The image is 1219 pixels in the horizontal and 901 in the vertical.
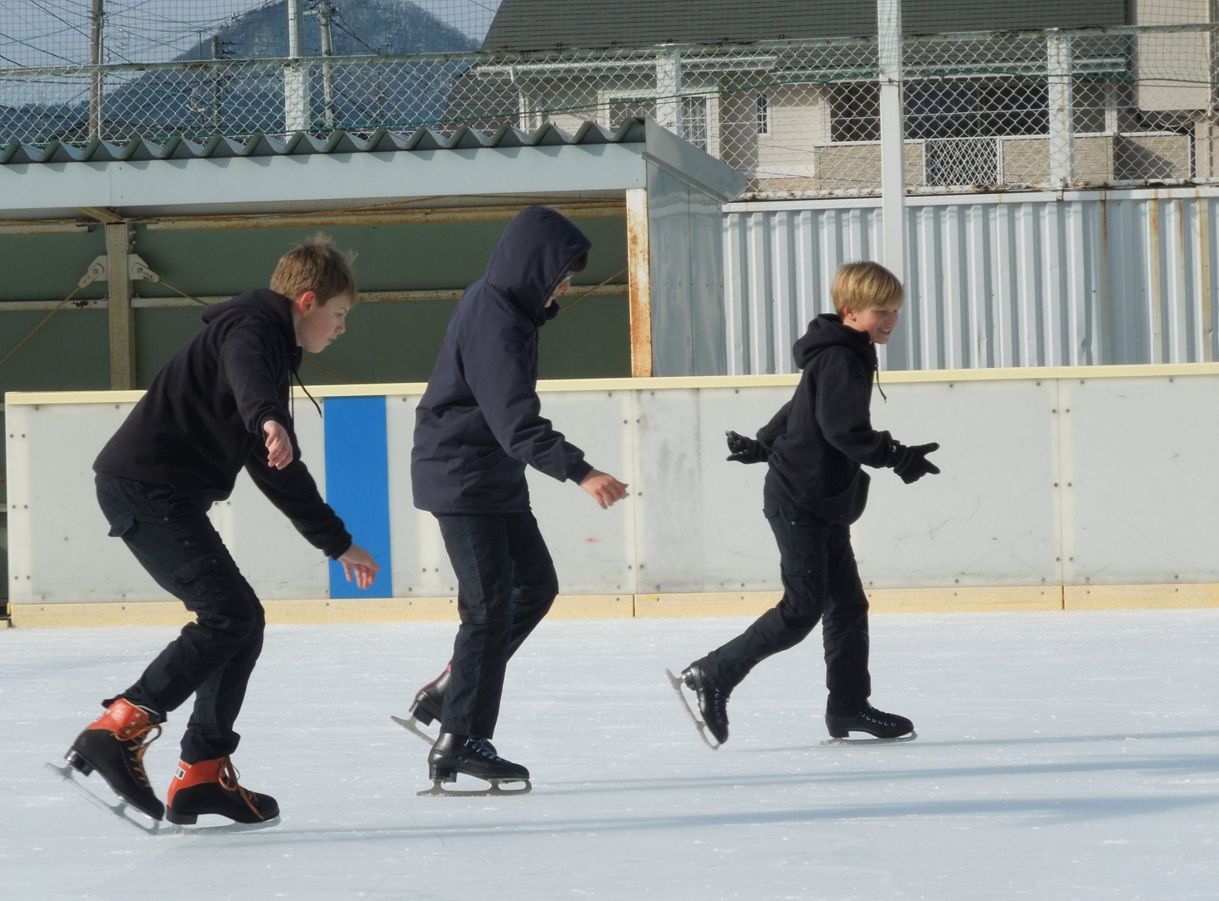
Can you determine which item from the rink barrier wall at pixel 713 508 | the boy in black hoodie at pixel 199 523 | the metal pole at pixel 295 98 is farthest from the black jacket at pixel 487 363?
the metal pole at pixel 295 98

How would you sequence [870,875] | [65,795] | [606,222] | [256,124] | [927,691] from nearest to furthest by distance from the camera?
[870,875] < [65,795] < [927,691] < [256,124] < [606,222]

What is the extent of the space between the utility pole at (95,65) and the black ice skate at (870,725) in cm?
683

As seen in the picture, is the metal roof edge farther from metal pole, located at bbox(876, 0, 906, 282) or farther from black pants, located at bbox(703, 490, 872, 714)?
black pants, located at bbox(703, 490, 872, 714)

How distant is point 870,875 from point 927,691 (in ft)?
7.85

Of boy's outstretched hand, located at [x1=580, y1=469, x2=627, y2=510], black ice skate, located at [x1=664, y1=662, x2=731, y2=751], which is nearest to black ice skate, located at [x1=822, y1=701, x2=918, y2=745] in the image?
black ice skate, located at [x1=664, y1=662, x2=731, y2=751]

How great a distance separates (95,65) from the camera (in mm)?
9641

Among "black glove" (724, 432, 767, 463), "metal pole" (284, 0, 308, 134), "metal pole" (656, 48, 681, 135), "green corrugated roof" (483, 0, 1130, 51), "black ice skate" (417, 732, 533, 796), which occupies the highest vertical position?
"green corrugated roof" (483, 0, 1130, 51)

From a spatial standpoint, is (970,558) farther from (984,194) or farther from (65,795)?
(984,194)

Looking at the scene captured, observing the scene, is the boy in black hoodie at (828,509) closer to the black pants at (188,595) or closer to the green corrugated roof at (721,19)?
the black pants at (188,595)

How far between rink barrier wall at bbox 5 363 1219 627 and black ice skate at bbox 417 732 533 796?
4.00 metres

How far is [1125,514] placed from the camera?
768cm

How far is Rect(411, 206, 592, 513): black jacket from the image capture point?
3701 mm

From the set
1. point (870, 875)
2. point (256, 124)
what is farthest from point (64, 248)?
point (870, 875)

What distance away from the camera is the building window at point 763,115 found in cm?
1540
